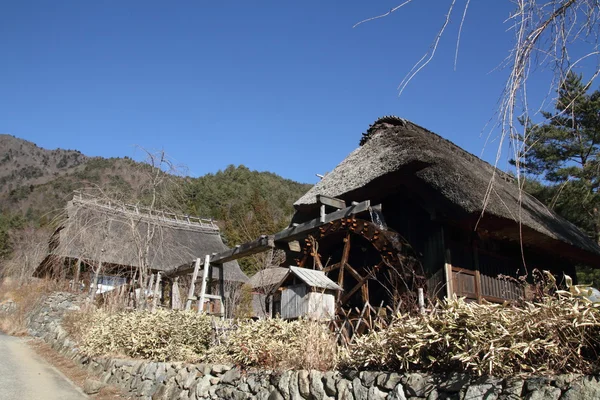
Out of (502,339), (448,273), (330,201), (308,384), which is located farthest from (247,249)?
(502,339)

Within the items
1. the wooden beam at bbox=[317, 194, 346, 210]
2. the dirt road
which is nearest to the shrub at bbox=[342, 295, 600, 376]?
the wooden beam at bbox=[317, 194, 346, 210]

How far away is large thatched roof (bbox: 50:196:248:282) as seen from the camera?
12172 mm

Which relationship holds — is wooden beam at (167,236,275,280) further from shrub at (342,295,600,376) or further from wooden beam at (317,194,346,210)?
shrub at (342,295,600,376)

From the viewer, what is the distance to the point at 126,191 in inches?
486

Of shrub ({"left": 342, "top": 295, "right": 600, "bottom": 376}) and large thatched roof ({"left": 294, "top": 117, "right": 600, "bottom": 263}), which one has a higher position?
large thatched roof ({"left": 294, "top": 117, "right": 600, "bottom": 263})

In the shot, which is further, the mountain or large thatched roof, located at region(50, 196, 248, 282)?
the mountain

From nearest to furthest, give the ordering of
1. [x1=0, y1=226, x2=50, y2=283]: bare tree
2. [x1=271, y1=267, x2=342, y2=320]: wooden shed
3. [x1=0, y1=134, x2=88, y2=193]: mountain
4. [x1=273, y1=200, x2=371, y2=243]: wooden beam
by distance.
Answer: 1. [x1=271, y1=267, x2=342, y2=320]: wooden shed
2. [x1=273, y1=200, x2=371, y2=243]: wooden beam
3. [x1=0, y1=226, x2=50, y2=283]: bare tree
4. [x1=0, y1=134, x2=88, y2=193]: mountain

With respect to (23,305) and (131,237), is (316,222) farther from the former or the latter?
(23,305)

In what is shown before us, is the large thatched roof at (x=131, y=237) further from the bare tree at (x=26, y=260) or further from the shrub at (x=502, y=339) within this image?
the shrub at (x=502, y=339)

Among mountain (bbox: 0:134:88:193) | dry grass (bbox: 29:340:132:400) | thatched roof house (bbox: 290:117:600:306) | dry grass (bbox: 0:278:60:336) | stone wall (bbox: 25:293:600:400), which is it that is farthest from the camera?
mountain (bbox: 0:134:88:193)

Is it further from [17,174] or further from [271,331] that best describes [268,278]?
[17,174]

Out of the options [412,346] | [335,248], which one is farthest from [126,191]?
[412,346]

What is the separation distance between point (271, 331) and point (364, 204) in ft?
11.0

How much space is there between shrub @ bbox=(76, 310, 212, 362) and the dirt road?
971mm
